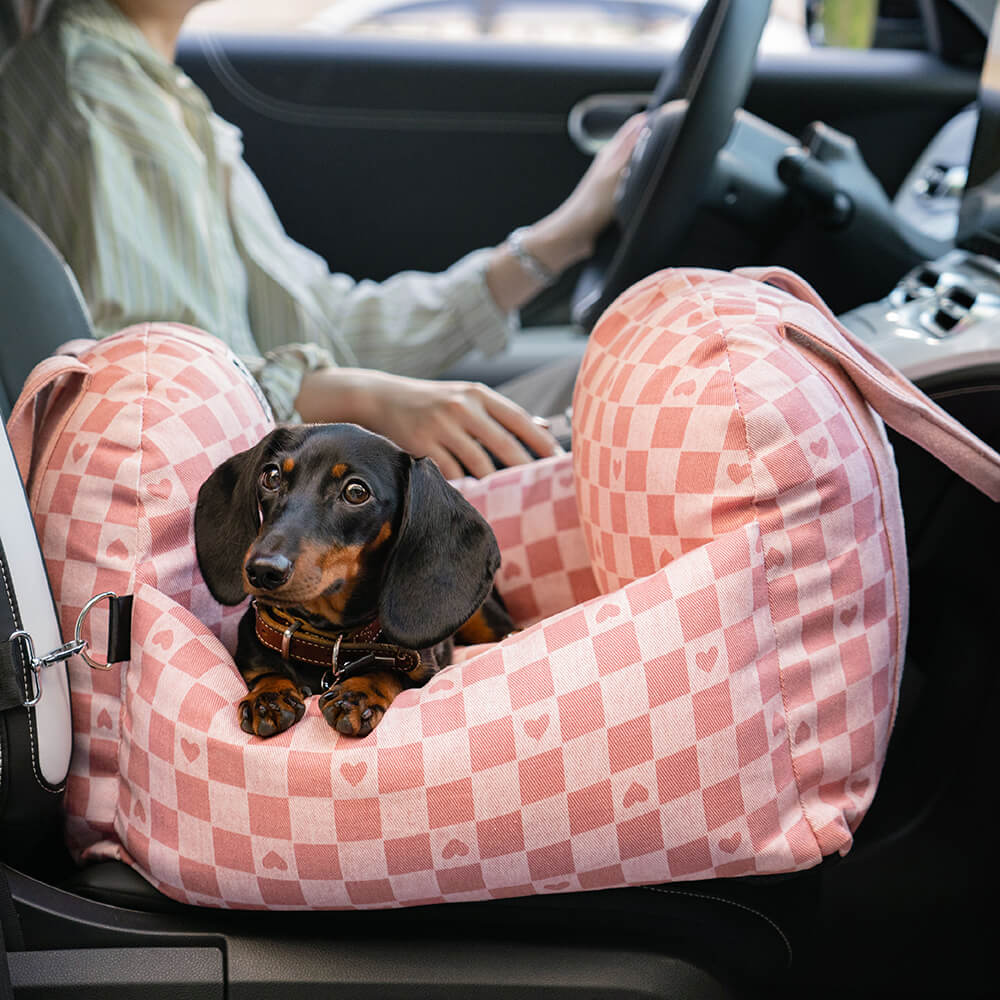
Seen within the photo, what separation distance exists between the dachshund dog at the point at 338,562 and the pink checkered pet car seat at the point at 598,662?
1.6 inches

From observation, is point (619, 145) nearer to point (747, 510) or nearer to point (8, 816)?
point (747, 510)

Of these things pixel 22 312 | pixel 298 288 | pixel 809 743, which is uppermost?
pixel 22 312

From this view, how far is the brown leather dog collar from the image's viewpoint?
38.0 inches

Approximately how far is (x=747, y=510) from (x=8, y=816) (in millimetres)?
634

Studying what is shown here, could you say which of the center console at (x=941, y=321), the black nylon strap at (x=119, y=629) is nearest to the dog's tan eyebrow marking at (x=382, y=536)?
the black nylon strap at (x=119, y=629)

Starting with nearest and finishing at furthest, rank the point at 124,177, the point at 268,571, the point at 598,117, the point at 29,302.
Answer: the point at 268,571 → the point at 29,302 → the point at 124,177 → the point at 598,117

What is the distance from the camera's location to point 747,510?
0.90 meters

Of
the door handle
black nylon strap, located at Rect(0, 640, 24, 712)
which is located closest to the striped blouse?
black nylon strap, located at Rect(0, 640, 24, 712)

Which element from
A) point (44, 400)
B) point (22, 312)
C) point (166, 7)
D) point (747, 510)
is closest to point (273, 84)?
point (166, 7)

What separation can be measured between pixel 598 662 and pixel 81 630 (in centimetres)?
44

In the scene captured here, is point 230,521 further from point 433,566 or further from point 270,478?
point 433,566

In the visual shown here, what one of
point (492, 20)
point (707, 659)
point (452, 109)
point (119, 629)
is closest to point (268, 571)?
point (119, 629)

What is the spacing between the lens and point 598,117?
91.9 inches

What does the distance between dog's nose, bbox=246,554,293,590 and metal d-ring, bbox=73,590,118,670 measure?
17cm
